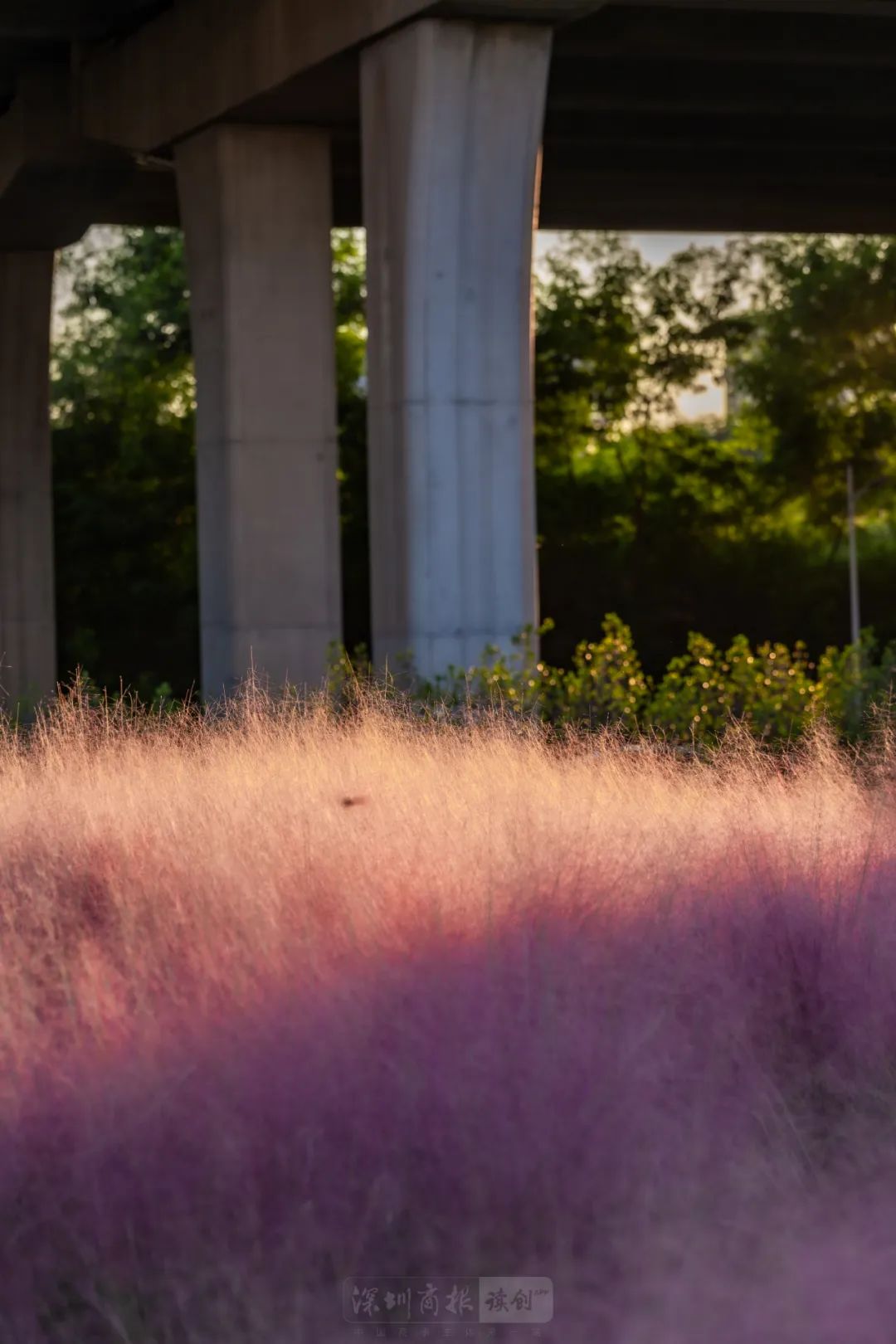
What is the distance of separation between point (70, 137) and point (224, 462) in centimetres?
503

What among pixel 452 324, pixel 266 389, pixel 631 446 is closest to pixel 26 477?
pixel 266 389

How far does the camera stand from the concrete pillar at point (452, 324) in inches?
581

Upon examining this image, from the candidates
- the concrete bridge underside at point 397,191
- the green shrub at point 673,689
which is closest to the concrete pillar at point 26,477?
the concrete bridge underside at point 397,191

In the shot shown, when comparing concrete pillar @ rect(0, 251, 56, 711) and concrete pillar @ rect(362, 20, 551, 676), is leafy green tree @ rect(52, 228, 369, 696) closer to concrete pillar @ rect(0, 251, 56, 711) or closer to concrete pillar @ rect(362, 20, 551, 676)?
concrete pillar @ rect(0, 251, 56, 711)

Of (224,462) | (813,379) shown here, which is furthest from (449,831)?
(813,379)

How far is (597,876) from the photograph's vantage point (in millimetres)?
6098

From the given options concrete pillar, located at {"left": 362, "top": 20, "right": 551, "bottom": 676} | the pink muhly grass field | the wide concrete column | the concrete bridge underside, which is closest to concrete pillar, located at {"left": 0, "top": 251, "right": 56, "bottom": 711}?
the concrete bridge underside

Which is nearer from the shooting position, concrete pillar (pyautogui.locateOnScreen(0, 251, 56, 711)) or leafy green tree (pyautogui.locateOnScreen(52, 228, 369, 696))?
concrete pillar (pyautogui.locateOnScreen(0, 251, 56, 711))

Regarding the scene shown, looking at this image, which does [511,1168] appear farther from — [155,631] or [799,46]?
[155,631]

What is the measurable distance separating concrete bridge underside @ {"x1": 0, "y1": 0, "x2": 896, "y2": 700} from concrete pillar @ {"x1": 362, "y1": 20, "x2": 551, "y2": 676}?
2cm

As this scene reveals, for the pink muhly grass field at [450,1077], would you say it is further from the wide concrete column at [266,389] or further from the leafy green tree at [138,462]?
the leafy green tree at [138,462]

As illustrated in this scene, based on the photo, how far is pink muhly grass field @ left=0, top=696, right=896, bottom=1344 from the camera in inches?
184

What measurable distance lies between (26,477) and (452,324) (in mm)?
15490

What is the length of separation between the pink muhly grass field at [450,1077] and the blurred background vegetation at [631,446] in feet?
115
